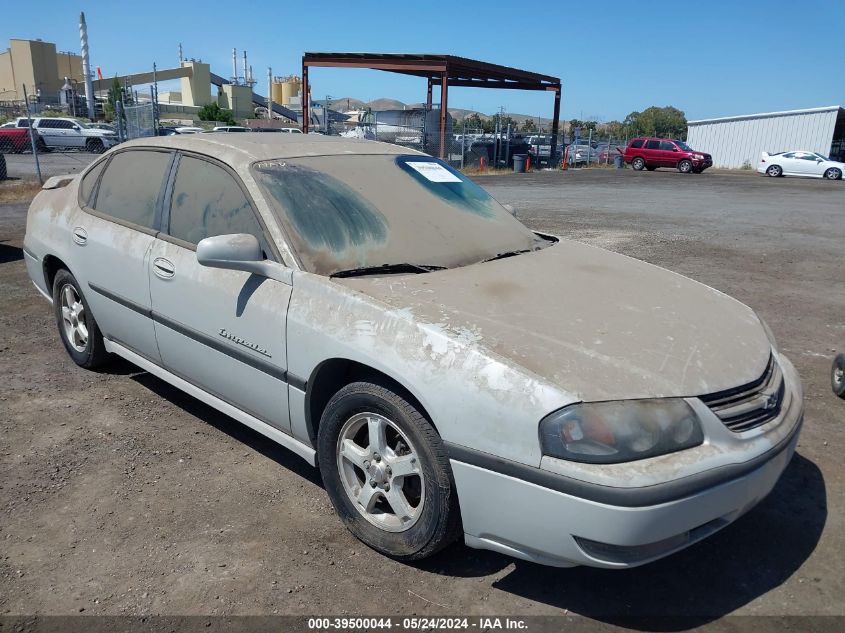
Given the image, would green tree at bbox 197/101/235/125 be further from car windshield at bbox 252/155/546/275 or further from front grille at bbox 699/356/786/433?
front grille at bbox 699/356/786/433

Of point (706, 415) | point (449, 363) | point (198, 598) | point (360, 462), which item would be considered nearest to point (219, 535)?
point (198, 598)

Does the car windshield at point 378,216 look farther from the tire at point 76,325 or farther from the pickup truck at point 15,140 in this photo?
the pickup truck at point 15,140

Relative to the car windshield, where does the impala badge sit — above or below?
below

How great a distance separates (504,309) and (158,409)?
245 centimetres

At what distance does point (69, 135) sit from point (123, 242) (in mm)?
32272

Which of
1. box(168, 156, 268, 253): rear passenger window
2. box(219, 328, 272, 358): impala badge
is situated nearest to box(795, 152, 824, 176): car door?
box(168, 156, 268, 253): rear passenger window

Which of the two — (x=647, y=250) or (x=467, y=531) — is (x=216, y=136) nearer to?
(x=467, y=531)

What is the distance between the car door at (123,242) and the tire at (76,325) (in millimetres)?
199

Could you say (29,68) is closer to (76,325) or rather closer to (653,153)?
(653,153)

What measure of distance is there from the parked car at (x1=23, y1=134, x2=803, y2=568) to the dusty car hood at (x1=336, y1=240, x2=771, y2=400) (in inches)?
0.5

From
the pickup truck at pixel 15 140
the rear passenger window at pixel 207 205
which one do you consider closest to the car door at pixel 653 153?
the pickup truck at pixel 15 140

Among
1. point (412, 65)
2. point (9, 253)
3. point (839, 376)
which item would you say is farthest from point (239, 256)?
point (412, 65)

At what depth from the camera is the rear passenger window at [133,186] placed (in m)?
3.79

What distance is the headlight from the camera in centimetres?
213
